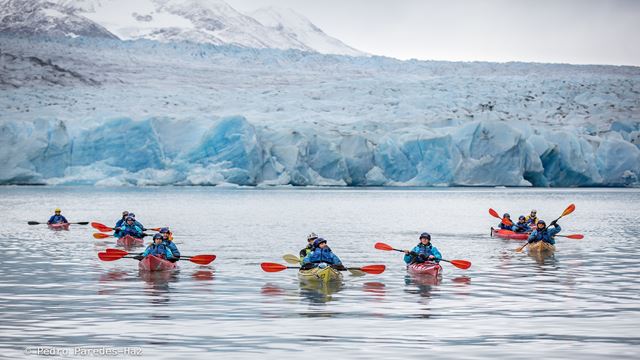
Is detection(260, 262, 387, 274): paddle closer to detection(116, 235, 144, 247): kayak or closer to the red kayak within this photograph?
the red kayak

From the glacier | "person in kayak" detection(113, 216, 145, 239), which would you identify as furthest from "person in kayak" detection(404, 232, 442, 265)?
the glacier

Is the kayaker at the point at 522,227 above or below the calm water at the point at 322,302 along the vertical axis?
above

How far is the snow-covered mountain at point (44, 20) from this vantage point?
12069 centimetres

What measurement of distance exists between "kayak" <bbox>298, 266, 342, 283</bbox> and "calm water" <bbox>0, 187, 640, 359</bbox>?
0.78 feet

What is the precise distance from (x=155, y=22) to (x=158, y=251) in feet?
367

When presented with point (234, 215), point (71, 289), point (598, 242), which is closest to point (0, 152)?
point (234, 215)

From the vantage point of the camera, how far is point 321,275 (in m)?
17.3

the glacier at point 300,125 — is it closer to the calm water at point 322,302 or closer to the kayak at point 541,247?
the calm water at point 322,302

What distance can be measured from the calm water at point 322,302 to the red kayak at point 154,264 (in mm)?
363

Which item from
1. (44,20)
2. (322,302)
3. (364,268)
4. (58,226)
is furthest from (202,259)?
(44,20)

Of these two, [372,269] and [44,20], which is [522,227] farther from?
[44,20]

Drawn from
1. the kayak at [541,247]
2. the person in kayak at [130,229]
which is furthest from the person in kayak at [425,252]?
the person in kayak at [130,229]

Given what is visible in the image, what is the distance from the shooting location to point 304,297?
15.8 metres

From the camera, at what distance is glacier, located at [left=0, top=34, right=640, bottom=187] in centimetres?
5662
